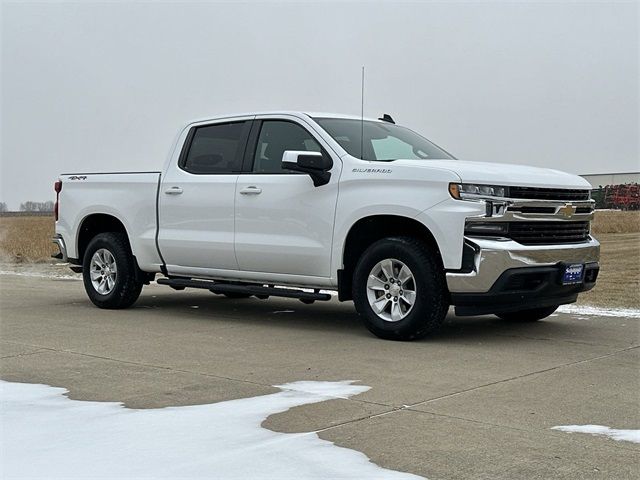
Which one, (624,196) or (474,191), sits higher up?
(474,191)

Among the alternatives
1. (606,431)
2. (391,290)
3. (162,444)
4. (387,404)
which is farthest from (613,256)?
(162,444)

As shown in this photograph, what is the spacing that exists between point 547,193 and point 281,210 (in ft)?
7.96

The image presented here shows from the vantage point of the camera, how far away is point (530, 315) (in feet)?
30.1

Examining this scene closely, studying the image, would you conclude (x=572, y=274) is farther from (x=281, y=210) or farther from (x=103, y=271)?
(x=103, y=271)

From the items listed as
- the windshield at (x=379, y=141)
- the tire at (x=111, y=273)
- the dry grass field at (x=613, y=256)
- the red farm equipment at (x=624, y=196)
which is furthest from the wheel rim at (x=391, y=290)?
the red farm equipment at (x=624, y=196)

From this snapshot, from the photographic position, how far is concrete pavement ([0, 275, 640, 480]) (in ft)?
14.7

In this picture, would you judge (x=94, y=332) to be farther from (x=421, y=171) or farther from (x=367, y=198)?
(x=421, y=171)

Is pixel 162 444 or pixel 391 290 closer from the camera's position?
pixel 162 444

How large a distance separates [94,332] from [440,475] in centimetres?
493

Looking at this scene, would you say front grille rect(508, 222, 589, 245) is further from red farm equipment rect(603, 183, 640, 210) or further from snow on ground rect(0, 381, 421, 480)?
red farm equipment rect(603, 183, 640, 210)

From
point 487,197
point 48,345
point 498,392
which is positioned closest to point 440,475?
point 498,392

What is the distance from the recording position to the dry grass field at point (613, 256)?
35.9 feet

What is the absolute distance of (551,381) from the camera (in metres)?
6.15

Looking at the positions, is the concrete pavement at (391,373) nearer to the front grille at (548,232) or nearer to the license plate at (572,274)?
the license plate at (572,274)
